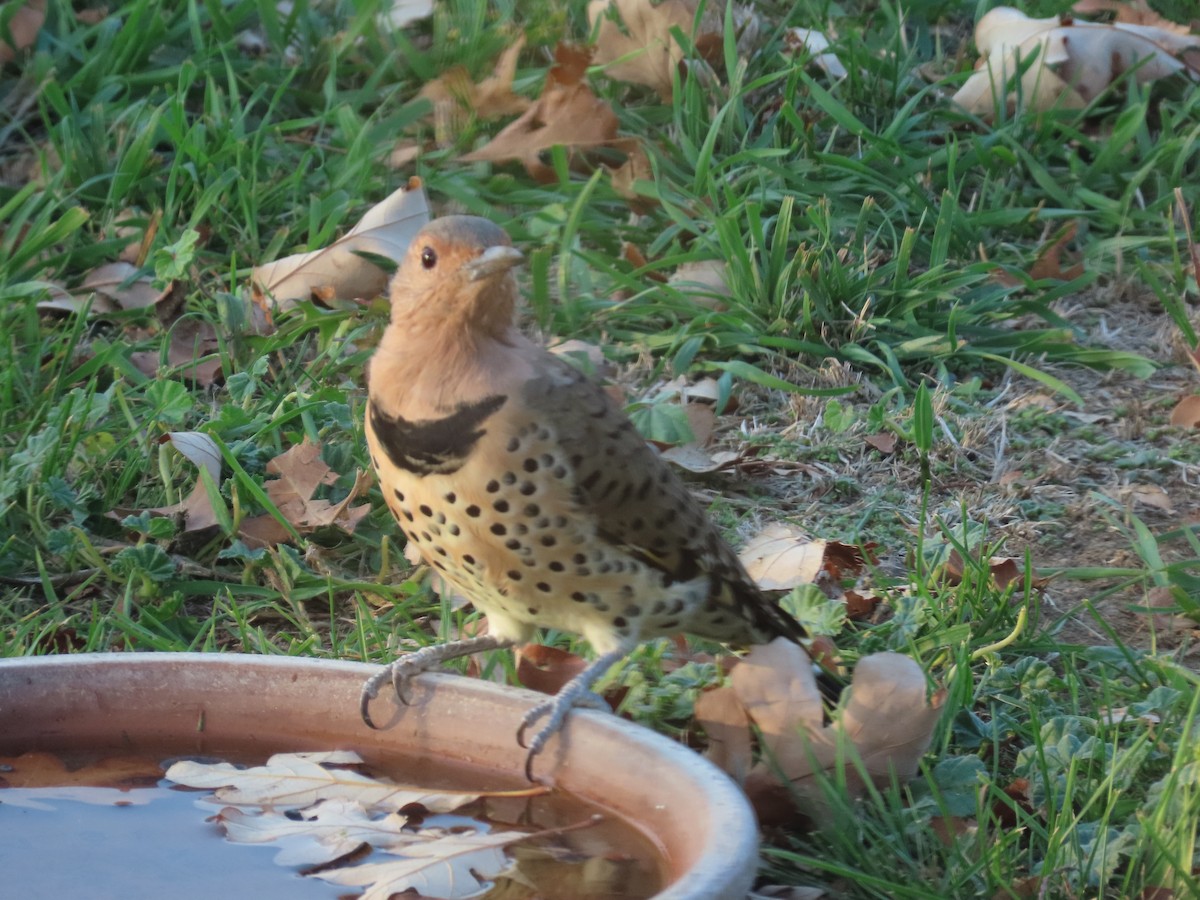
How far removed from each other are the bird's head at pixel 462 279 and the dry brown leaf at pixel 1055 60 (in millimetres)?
3115

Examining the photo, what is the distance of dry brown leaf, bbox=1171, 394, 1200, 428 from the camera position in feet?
16.1

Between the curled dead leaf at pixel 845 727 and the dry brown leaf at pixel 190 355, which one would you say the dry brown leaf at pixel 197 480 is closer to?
the dry brown leaf at pixel 190 355

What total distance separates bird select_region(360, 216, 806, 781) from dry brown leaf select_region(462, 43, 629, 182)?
7.94ft

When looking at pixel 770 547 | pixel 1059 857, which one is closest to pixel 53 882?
pixel 1059 857

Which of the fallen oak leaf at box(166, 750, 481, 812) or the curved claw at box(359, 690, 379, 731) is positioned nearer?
the fallen oak leaf at box(166, 750, 481, 812)

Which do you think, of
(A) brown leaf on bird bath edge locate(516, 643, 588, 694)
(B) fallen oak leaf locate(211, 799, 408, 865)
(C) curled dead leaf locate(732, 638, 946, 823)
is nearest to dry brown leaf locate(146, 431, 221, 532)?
(A) brown leaf on bird bath edge locate(516, 643, 588, 694)

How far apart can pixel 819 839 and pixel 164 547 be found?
1.89 m

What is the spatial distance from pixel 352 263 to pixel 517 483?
83.3 inches

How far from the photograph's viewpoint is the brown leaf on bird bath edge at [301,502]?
4270 mm

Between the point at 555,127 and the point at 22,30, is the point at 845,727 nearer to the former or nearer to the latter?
the point at 555,127

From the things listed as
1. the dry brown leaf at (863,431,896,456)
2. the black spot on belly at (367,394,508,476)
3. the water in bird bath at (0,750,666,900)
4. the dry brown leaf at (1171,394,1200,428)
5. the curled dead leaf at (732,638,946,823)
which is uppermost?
the black spot on belly at (367,394,508,476)

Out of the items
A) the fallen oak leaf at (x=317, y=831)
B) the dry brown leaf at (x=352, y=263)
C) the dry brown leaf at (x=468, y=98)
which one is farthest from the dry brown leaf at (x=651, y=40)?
the fallen oak leaf at (x=317, y=831)

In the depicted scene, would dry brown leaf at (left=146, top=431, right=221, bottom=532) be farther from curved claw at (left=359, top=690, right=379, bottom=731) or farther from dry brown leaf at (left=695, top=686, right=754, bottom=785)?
dry brown leaf at (left=695, top=686, right=754, bottom=785)

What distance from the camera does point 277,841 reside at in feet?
9.30
